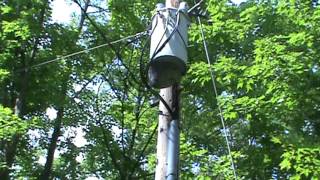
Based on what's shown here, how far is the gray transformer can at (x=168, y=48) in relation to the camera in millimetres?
4215

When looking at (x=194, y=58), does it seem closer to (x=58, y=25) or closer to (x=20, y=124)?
(x=58, y=25)

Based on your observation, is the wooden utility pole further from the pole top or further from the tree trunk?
the tree trunk

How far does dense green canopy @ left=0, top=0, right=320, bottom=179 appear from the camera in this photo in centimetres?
900

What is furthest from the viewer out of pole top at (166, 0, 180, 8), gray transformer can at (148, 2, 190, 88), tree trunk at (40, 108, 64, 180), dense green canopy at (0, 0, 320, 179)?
tree trunk at (40, 108, 64, 180)

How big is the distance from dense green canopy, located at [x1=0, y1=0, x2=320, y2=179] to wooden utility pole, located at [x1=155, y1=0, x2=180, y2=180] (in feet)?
7.27

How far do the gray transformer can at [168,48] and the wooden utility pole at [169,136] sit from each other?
255mm

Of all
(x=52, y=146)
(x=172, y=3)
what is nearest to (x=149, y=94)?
(x=52, y=146)

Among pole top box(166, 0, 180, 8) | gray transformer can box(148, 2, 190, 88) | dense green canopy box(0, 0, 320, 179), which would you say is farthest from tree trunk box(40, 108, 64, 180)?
gray transformer can box(148, 2, 190, 88)

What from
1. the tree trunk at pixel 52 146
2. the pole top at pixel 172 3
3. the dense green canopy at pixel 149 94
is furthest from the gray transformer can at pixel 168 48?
the tree trunk at pixel 52 146

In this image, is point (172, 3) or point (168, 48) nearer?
point (168, 48)

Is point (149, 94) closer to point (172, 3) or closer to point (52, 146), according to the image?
point (52, 146)

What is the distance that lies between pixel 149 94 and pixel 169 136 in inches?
310

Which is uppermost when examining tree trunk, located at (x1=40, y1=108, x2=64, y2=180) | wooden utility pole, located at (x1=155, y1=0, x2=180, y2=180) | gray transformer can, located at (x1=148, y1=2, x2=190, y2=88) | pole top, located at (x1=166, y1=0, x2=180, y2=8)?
tree trunk, located at (x1=40, y1=108, x2=64, y2=180)

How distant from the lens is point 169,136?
14.4 ft
